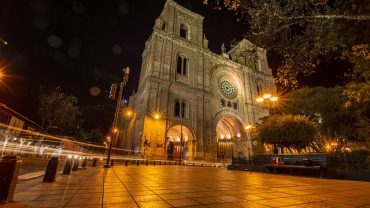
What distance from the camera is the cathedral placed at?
22.1m

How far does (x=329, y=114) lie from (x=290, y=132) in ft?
23.4

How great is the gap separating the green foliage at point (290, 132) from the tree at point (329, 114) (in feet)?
13.3

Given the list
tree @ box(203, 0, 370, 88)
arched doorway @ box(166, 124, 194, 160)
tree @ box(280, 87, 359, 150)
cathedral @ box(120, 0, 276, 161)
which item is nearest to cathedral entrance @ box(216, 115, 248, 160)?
cathedral @ box(120, 0, 276, 161)

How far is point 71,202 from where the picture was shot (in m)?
2.46

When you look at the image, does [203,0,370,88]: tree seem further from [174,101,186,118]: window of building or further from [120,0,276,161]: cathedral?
[174,101,186,118]: window of building

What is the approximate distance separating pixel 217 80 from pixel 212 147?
1157 centimetres

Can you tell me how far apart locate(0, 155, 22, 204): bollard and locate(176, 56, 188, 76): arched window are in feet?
81.8

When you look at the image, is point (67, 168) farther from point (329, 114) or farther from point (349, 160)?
point (329, 114)

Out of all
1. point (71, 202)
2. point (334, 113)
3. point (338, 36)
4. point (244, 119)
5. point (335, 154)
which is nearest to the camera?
point (71, 202)

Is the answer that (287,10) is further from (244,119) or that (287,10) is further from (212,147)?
(244,119)

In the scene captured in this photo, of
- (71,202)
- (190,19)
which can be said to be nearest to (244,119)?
(190,19)

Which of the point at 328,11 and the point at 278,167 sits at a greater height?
the point at 328,11

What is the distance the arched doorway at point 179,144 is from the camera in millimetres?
23555

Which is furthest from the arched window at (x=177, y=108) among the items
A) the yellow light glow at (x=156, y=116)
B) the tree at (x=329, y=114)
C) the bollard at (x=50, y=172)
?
the bollard at (x=50, y=172)
